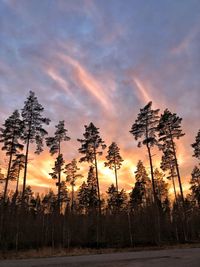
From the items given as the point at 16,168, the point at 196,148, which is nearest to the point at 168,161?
the point at 196,148

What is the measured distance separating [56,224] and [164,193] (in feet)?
94.9

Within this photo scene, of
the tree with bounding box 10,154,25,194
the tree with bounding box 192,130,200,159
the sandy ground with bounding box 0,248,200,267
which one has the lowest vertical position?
the sandy ground with bounding box 0,248,200,267

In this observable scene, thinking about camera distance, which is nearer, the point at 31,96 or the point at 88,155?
the point at 31,96

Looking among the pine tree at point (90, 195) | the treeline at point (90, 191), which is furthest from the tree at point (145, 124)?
the pine tree at point (90, 195)

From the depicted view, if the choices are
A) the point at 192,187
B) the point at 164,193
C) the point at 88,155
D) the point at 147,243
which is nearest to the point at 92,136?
the point at 88,155

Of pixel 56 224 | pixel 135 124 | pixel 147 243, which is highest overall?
pixel 135 124

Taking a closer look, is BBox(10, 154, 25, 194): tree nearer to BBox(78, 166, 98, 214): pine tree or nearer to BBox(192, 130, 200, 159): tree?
BBox(78, 166, 98, 214): pine tree

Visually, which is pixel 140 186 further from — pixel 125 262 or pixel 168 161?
pixel 125 262

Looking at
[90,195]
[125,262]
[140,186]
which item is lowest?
[125,262]

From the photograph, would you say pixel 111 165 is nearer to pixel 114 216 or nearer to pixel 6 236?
pixel 114 216

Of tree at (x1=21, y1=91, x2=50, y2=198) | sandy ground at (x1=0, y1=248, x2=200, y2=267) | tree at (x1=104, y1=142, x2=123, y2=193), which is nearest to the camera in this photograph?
sandy ground at (x1=0, y1=248, x2=200, y2=267)

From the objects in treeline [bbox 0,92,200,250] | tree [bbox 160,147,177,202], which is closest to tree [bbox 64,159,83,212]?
treeline [bbox 0,92,200,250]

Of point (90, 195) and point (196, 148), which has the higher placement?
point (196, 148)

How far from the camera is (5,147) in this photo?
115 ft
